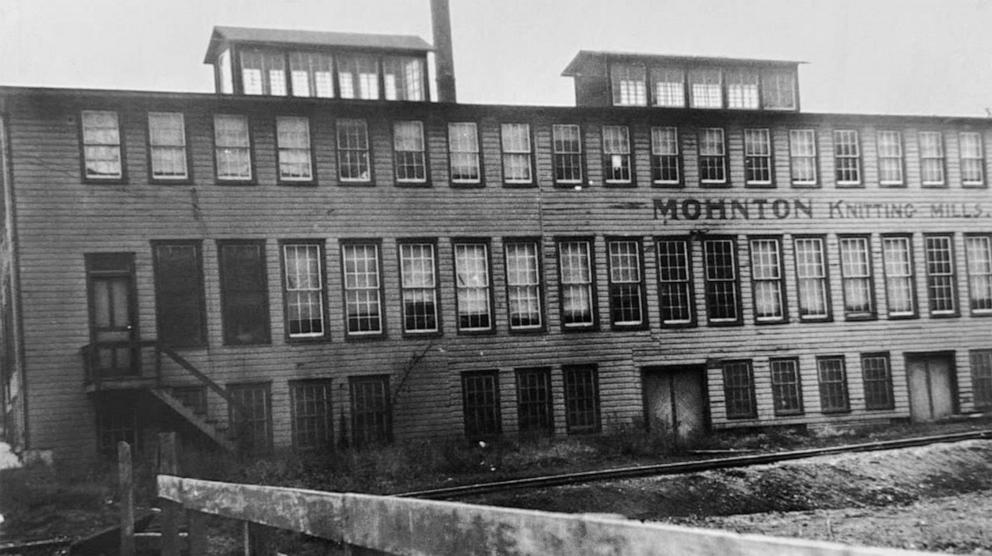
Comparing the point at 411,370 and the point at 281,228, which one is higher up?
the point at 281,228

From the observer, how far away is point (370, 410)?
24.7 m

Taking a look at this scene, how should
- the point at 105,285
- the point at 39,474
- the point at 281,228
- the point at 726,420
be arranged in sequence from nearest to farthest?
1. the point at 39,474
2. the point at 105,285
3. the point at 281,228
4. the point at 726,420

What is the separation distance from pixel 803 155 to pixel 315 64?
561 inches

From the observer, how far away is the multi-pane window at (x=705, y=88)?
3200cm

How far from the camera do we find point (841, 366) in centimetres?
2878

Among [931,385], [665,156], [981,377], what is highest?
[665,156]

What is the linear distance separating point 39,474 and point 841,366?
20.7 m

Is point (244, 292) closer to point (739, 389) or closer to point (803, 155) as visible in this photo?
point (739, 389)

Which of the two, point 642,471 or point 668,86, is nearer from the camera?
point 642,471

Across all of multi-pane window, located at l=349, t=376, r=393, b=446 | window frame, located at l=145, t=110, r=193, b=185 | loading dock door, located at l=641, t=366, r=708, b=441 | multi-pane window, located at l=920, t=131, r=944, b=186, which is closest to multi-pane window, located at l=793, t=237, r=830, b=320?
loading dock door, located at l=641, t=366, r=708, b=441

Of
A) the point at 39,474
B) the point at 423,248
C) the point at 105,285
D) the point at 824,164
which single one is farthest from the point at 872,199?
the point at 39,474

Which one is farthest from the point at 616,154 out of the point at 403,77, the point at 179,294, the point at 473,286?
the point at 179,294

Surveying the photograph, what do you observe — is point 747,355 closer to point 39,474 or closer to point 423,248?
point 423,248

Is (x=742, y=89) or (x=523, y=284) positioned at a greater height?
(x=742, y=89)
